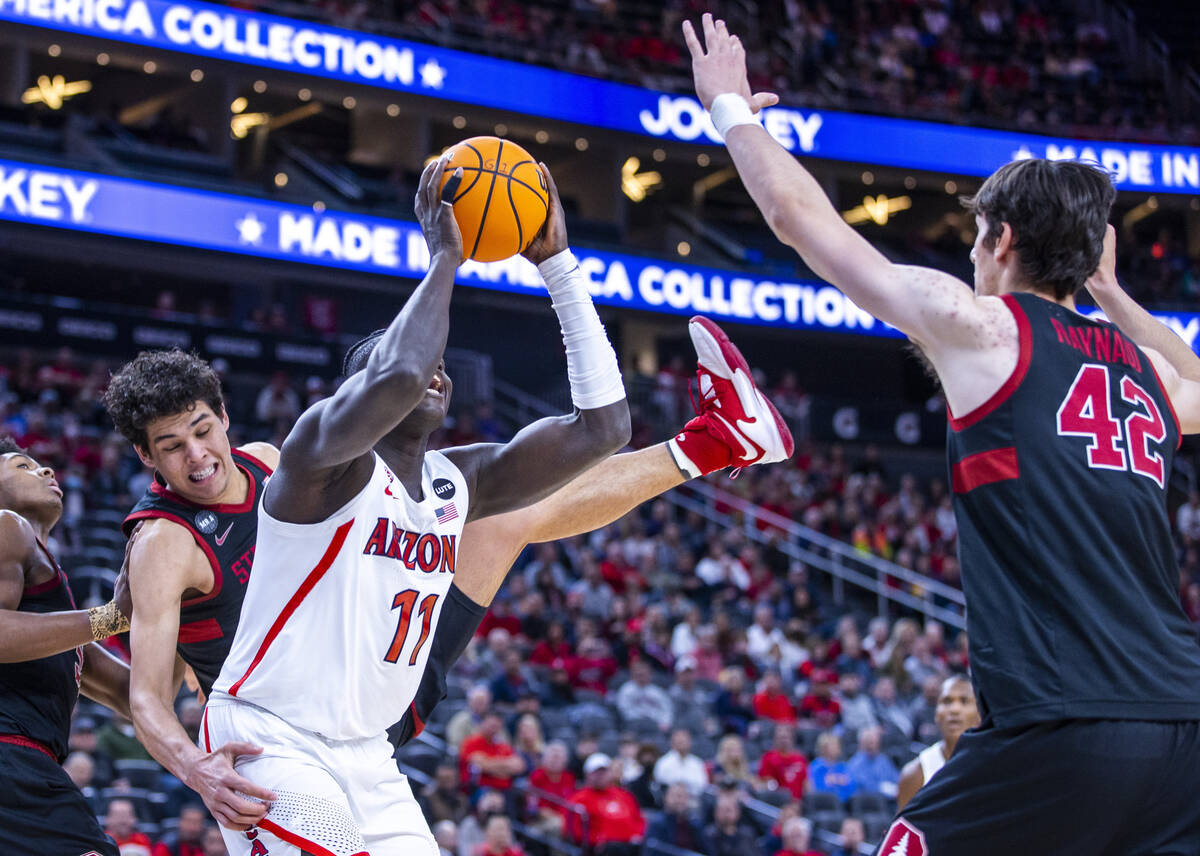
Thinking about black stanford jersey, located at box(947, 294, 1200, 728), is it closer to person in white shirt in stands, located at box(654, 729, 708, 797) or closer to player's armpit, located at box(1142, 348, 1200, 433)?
player's armpit, located at box(1142, 348, 1200, 433)

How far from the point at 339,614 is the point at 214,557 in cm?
73

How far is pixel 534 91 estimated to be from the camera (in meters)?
26.2

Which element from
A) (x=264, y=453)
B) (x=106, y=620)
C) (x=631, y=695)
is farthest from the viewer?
(x=631, y=695)

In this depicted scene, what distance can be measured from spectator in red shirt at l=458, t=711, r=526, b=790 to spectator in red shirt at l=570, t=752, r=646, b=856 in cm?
58

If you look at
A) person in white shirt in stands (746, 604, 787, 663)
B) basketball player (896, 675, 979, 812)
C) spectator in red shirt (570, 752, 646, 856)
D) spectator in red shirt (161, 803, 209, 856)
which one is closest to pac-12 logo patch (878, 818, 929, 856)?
basketball player (896, 675, 979, 812)

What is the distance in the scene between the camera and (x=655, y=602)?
→ 16422mm

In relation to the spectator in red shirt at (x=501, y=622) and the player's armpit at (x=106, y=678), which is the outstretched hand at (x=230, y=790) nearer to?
the player's armpit at (x=106, y=678)

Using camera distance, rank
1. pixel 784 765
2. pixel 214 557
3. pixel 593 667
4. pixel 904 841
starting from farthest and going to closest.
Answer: pixel 593 667 < pixel 784 765 < pixel 214 557 < pixel 904 841

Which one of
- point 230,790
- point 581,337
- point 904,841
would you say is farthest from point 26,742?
point 904,841

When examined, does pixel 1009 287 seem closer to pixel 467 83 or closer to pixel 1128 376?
pixel 1128 376

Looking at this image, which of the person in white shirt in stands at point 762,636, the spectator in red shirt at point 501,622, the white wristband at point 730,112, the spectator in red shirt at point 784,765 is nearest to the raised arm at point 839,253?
the white wristband at point 730,112

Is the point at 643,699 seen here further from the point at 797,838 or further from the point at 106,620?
the point at 106,620

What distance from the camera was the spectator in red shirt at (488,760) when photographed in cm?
1133

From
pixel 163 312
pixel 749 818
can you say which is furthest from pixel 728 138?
pixel 163 312
